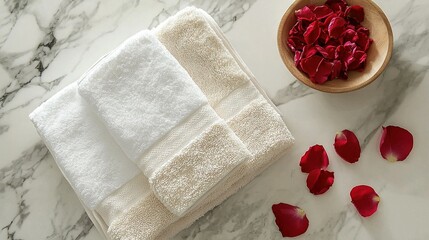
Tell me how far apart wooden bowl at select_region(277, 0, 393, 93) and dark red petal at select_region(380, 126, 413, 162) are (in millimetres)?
135

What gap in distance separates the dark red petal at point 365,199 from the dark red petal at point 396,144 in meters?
0.08

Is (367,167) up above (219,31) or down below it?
below

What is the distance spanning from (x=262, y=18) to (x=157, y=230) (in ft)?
1.65

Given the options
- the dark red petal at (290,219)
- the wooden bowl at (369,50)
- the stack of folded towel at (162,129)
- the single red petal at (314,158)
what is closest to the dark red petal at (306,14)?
the wooden bowl at (369,50)

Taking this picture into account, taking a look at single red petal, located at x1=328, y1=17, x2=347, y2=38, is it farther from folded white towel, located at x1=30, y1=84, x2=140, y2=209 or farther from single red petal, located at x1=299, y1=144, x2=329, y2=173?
folded white towel, located at x1=30, y1=84, x2=140, y2=209

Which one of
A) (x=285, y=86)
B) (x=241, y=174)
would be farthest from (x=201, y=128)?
(x=285, y=86)

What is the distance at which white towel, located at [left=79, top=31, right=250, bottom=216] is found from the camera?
114cm

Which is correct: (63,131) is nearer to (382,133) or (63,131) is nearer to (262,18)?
(262,18)

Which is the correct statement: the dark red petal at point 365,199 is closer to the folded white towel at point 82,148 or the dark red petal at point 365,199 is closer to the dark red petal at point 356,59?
the dark red petal at point 356,59

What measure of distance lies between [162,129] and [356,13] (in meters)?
0.46

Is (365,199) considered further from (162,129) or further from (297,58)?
(162,129)

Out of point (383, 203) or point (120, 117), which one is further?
point (383, 203)

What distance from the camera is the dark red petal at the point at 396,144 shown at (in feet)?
4.16

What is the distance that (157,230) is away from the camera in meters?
1.18
